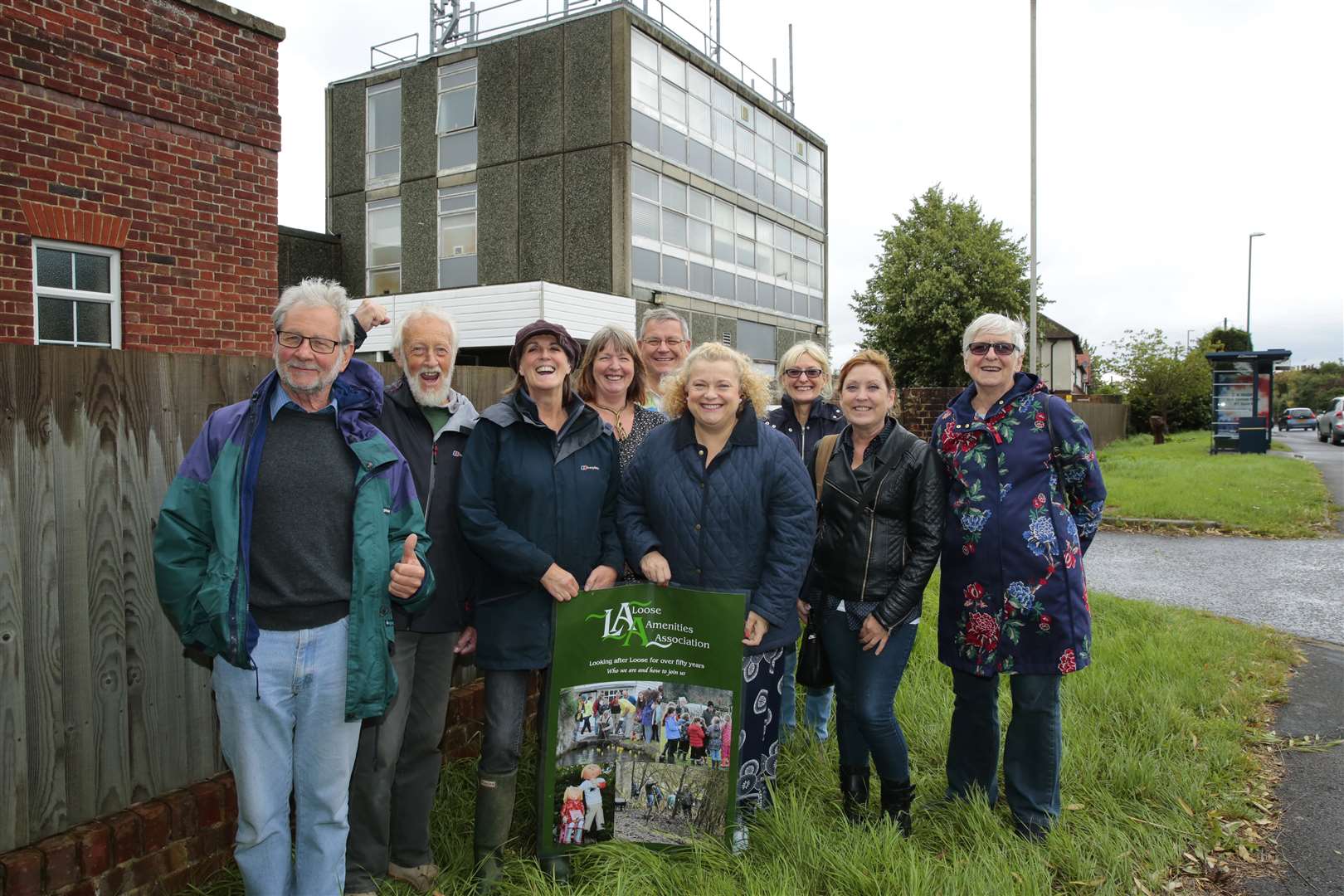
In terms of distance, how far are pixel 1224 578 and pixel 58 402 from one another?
9460 millimetres

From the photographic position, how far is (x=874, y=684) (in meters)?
3.41

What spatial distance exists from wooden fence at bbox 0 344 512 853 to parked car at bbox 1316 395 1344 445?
144ft

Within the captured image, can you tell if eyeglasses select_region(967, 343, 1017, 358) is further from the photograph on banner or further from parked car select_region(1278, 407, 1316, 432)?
parked car select_region(1278, 407, 1316, 432)

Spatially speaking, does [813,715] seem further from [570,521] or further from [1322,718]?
[1322,718]

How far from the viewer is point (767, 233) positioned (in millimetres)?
28812

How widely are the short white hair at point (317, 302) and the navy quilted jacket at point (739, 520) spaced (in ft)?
3.98

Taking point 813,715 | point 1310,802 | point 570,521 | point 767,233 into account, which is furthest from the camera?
point 767,233

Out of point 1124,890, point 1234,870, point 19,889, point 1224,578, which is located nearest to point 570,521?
point 19,889

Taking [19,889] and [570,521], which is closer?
[19,889]

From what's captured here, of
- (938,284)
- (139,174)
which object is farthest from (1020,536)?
(938,284)

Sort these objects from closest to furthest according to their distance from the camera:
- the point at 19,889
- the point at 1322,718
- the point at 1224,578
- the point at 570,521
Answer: the point at 19,889, the point at 570,521, the point at 1322,718, the point at 1224,578

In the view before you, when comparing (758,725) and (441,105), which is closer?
(758,725)

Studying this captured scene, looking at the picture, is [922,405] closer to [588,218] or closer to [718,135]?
[588,218]

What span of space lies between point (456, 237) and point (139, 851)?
22153 millimetres
